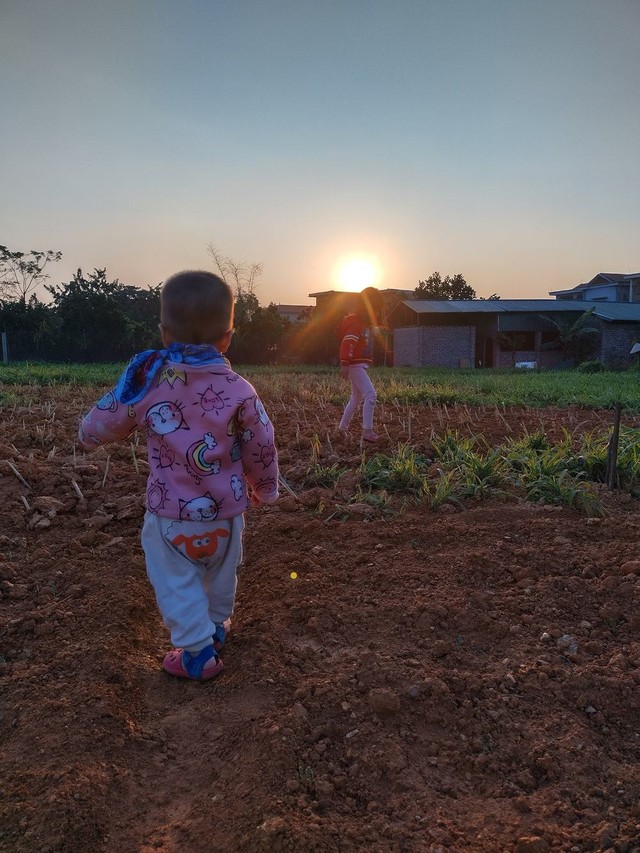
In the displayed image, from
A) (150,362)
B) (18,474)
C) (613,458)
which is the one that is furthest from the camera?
(18,474)

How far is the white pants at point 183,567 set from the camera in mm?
2109

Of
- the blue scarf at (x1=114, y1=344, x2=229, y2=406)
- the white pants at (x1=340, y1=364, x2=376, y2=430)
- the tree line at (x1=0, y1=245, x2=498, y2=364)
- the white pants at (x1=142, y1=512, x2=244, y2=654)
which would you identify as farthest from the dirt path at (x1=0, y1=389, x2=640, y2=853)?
the tree line at (x1=0, y1=245, x2=498, y2=364)

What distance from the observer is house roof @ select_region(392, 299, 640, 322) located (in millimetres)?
27031

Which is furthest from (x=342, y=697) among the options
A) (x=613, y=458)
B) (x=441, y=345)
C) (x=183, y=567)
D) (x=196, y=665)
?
(x=441, y=345)

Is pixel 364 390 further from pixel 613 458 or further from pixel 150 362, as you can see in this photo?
pixel 150 362

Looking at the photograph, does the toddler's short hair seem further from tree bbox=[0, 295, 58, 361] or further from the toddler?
tree bbox=[0, 295, 58, 361]

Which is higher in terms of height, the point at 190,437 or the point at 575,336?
the point at 575,336

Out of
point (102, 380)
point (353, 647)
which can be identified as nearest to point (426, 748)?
point (353, 647)

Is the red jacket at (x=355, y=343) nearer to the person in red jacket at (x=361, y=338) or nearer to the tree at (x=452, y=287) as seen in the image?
the person in red jacket at (x=361, y=338)

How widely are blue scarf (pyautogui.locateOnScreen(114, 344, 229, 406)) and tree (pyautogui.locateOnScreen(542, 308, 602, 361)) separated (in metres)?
27.3

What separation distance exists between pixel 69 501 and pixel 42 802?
8.03 feet

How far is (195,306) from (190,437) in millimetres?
444

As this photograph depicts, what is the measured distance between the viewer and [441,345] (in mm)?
27297

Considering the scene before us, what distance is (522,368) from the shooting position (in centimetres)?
2447
